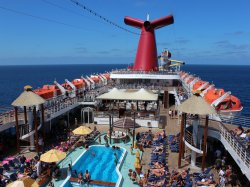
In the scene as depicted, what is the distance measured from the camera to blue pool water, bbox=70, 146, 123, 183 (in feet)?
41.6

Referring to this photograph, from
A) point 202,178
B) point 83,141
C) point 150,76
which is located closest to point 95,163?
point 83,141

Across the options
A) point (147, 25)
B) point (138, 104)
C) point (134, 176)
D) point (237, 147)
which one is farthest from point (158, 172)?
point (147, 25)

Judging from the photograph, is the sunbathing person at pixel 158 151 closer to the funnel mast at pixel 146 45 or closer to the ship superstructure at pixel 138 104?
the ship superstructure at pixel 138 104

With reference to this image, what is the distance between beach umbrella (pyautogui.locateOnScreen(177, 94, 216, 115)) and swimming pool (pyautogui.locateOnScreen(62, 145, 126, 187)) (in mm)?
4810

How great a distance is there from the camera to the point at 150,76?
26797 mm

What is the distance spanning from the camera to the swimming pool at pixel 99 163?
12605mm

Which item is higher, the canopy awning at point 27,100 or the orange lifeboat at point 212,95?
the canopy awning at point 27,100

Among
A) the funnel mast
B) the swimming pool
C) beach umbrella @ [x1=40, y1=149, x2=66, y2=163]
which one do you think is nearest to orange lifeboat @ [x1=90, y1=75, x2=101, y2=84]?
the funnel mast

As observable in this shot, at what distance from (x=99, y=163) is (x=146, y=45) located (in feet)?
57.4

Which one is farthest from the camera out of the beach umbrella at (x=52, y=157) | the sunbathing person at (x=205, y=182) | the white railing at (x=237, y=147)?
the beach umbrella at (x=52, y=157)

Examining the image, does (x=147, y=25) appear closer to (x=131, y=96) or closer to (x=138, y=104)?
(x=138, y=104)

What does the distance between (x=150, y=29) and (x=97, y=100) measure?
11.0 meters

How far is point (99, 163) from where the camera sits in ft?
46.8

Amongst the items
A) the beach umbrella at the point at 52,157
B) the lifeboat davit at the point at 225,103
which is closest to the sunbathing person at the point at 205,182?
the beach umbrella at the point at 52,157
